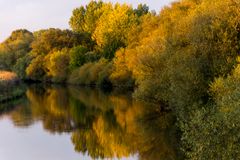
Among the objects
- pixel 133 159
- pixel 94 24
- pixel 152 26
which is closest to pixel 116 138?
pixel 133 159

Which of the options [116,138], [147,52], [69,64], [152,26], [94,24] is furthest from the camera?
[94,24]

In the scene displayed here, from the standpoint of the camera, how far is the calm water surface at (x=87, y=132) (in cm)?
2700

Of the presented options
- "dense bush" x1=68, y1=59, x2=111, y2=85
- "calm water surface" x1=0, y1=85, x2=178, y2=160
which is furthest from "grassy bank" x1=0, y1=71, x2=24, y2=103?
"dense bush" x1=68, y1=59, x2=111, y2=85

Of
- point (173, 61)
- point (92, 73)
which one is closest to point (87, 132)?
point (173, 61)

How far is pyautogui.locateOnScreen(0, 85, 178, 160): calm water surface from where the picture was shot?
27000 millimetres

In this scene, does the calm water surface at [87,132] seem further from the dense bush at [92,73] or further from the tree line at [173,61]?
the dense bush at [92,73]

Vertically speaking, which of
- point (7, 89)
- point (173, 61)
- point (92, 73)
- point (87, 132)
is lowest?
point (87, 132)

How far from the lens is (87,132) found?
3297 centimetres

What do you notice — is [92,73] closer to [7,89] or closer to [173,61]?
[7,89]

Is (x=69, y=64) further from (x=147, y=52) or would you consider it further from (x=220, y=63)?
(x=220, y=63)

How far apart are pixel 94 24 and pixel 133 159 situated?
69.4 m

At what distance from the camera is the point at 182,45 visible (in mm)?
32125

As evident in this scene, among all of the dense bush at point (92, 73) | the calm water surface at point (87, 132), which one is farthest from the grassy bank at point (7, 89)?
the dense bush at point (92, 73)

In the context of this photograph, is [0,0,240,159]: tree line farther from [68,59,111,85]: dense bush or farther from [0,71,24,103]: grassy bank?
[0,71,24,103]: grassy bank
